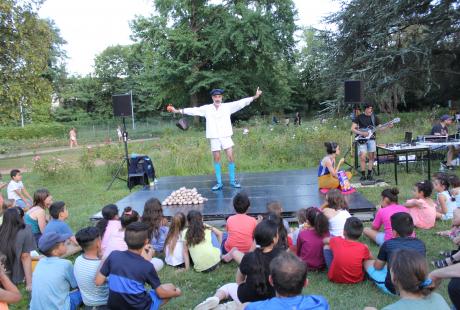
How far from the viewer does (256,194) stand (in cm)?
677

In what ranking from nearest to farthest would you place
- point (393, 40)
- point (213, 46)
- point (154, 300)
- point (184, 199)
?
point (154, 300) → point (184, 199) → point (393, 40) → point (213, 46)

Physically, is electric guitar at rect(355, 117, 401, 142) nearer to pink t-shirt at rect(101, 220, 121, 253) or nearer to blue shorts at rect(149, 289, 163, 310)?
pink t-shirt at rect(101, 220, 121, 253)

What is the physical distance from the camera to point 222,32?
2705 centimetres

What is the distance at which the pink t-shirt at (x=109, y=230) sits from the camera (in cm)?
402

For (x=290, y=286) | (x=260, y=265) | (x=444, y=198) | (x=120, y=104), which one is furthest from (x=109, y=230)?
(x=120, y=104)

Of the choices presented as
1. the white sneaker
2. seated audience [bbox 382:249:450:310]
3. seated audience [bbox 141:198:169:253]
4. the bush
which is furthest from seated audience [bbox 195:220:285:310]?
the bush

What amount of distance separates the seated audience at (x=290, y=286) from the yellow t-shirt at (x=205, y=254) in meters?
1.99

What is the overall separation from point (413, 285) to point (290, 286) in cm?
63

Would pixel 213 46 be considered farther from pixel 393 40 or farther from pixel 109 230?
pixel 109 230

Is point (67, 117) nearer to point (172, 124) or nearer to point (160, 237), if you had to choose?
point (172, 124)

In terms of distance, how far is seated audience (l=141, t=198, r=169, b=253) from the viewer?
4508 mm

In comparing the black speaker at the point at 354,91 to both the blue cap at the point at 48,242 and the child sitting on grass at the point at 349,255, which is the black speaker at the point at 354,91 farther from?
the blue cap at the point at 48,242

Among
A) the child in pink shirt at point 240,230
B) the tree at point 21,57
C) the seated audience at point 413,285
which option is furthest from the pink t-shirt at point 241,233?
the tree at point 21,57

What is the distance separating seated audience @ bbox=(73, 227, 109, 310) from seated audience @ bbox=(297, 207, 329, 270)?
183 cm
